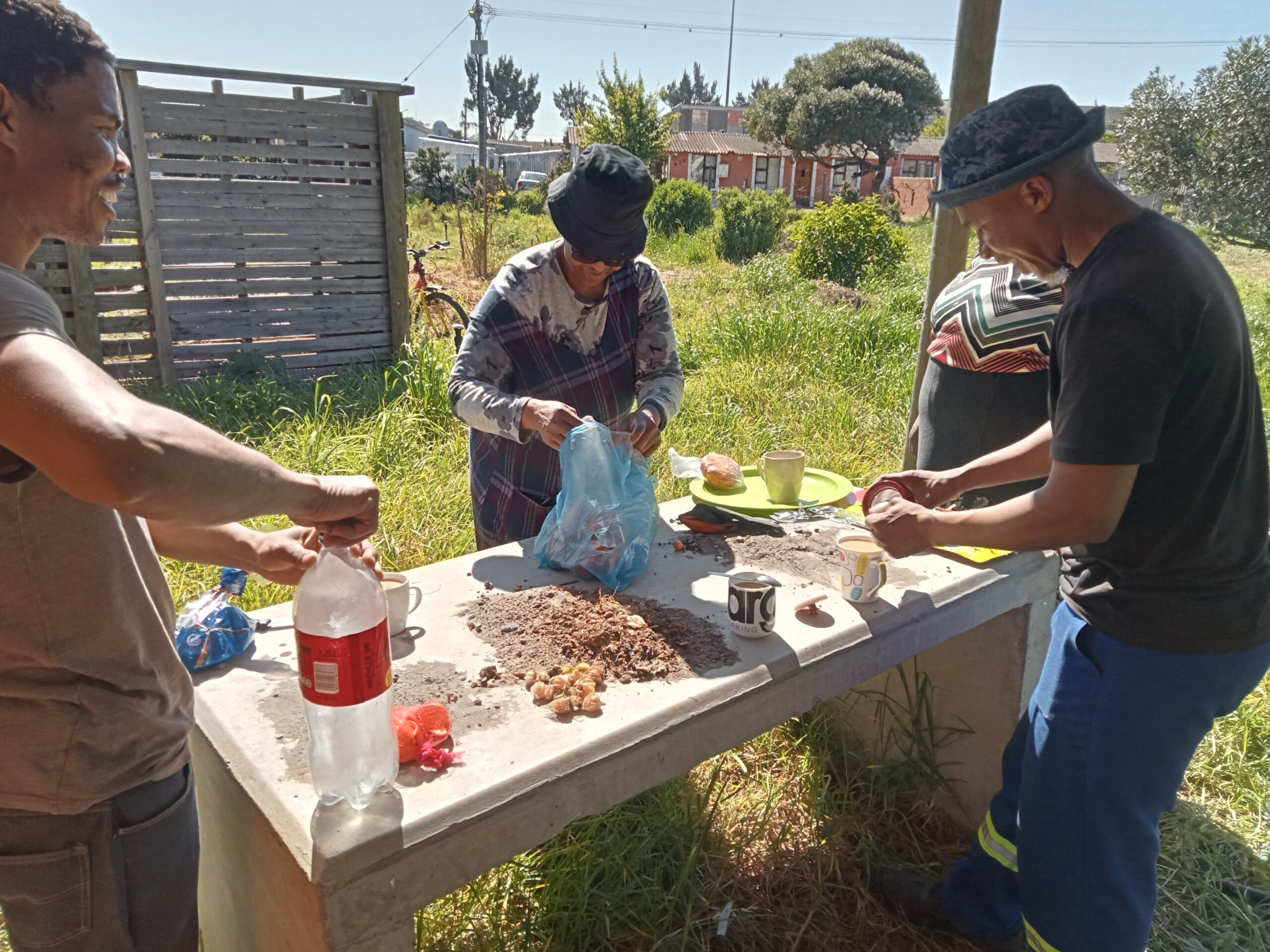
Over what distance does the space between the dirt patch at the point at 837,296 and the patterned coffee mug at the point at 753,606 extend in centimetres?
818

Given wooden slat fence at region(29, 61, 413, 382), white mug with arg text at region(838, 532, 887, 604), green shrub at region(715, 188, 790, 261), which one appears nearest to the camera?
white mug with arg text at region(838, 532, 887, 604)

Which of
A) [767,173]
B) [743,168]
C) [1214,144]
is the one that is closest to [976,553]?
[1214,144]

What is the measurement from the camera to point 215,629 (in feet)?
5.71

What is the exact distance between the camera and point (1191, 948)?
232 centimetres

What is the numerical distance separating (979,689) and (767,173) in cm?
4437

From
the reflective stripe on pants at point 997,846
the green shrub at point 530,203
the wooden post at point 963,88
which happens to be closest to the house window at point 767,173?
the green shrub at point 530,203

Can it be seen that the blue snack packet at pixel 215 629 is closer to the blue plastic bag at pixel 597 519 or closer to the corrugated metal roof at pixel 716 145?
the blue plastic bag at pixel 597 519

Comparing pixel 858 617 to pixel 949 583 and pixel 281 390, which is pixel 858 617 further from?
pixel 281 390

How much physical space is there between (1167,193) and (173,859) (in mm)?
19641

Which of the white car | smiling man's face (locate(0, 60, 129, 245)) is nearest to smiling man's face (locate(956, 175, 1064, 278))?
smiling man's face (locate(0, 60, 129, 245))

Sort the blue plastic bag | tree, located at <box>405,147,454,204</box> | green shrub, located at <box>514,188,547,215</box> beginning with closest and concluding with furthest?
1. the blue plastic bag
2. tree, located at <box>405,147,454,204</box>
3. green shrub, located at <box>514,188,547,215</box>

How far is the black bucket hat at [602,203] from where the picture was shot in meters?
2.30

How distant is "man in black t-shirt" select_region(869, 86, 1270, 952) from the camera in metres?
1.45

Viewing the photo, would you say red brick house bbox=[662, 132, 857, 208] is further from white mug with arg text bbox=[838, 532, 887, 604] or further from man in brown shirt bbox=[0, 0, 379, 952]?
man in brown shirt bbox=[0, 0, 379, 952]
